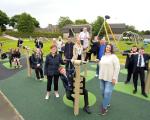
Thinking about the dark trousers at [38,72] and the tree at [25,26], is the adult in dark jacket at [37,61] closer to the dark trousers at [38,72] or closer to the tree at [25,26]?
the dark trousers at [38,72]

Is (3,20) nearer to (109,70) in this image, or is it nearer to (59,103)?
(59,103)

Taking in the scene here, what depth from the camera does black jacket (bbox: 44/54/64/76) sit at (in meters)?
7.92

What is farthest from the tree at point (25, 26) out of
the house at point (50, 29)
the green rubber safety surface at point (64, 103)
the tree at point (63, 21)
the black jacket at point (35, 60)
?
the green rubber safety surface at point (64, 103)

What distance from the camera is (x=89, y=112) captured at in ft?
23.0

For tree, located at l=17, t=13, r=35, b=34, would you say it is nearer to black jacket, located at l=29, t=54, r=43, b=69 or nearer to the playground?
black jacket, located at l=29, t=54, r=43, b=69

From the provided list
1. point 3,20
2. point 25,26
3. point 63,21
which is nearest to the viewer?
point 25,26

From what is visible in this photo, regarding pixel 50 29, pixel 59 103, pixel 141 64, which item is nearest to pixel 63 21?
pixel 50 29

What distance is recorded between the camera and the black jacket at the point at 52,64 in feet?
26.0

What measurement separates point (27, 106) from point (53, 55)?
70.6 inches

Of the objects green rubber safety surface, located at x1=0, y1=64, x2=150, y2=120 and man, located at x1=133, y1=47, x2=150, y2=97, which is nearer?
green rubber safety surface, located at x1=0, y1=64, x2=150, y2=120

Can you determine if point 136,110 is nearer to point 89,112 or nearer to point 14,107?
point 89,112

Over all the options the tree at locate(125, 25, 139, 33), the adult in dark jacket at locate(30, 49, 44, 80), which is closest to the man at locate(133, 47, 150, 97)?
the adult in dark jacket at locate(30, 49, 44, 80)

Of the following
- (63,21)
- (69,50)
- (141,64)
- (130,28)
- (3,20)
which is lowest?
(141,64)

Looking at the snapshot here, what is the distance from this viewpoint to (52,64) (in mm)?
7930
